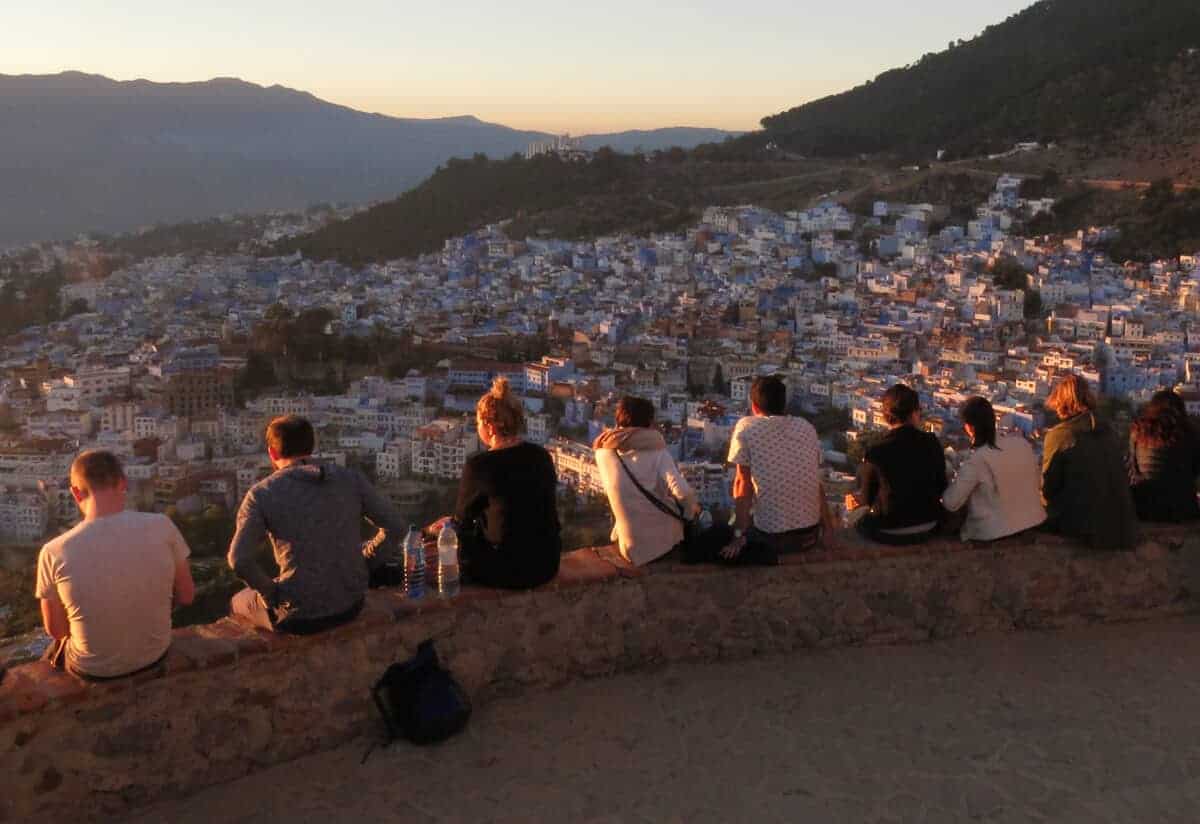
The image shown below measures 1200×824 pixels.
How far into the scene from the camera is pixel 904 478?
3211mm

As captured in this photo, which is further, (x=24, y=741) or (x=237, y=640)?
(x=237, y=640)

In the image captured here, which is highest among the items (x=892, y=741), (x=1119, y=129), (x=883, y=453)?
(x=1119, y=129)

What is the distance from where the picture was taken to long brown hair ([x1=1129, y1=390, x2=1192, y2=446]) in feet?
11.2

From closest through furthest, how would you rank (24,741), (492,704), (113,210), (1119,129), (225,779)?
(24,741) → (225,779) → (492,704) → (1119,129) → (113,210)

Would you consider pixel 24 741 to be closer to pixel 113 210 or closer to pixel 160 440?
pixel 160 440

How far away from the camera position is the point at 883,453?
319 cm

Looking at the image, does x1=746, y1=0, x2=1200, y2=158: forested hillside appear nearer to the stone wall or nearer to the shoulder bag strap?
the stone wall

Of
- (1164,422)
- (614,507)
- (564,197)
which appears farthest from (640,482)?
(564,197)

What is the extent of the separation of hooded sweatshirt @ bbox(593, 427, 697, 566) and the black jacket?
601mm

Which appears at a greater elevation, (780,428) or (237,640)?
(780,428)

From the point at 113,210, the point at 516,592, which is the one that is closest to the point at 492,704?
the point at 516,592

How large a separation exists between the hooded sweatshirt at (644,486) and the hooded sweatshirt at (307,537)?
69cm

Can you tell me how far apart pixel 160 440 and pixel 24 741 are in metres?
18.8

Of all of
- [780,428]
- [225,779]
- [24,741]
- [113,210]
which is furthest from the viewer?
[113,210]
